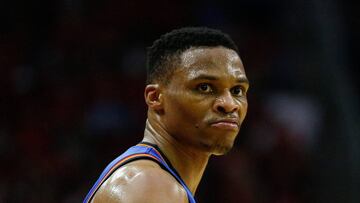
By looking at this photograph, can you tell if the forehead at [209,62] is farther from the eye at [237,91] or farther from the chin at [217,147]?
the chin at [217,147]

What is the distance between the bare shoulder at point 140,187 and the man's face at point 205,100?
21.8 inches

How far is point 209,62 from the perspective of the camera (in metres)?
4.23

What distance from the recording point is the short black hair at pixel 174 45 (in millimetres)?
4355

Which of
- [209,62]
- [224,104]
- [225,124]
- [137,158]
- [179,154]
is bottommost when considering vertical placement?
[179,154]

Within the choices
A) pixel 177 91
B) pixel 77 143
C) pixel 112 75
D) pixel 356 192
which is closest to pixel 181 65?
pixel 177 91

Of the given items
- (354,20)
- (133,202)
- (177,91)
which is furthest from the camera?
(354,20)

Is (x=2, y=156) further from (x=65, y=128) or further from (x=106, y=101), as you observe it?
(x=106, y=101)

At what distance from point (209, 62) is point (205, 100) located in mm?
240

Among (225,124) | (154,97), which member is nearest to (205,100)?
(225,124)

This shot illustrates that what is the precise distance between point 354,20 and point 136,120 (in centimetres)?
372

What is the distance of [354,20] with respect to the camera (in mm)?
10828

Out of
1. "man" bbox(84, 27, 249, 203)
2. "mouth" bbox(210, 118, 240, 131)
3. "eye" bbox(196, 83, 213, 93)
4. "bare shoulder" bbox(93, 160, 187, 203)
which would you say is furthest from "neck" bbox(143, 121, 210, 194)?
"bare shoulder" bbox(93, 160, 187, 203)

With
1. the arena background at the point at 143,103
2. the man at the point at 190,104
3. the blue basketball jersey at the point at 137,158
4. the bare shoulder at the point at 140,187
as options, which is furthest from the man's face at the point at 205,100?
the arena background at the point at 143,103

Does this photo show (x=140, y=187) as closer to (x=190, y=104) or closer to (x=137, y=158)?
(x=137, y=158)
